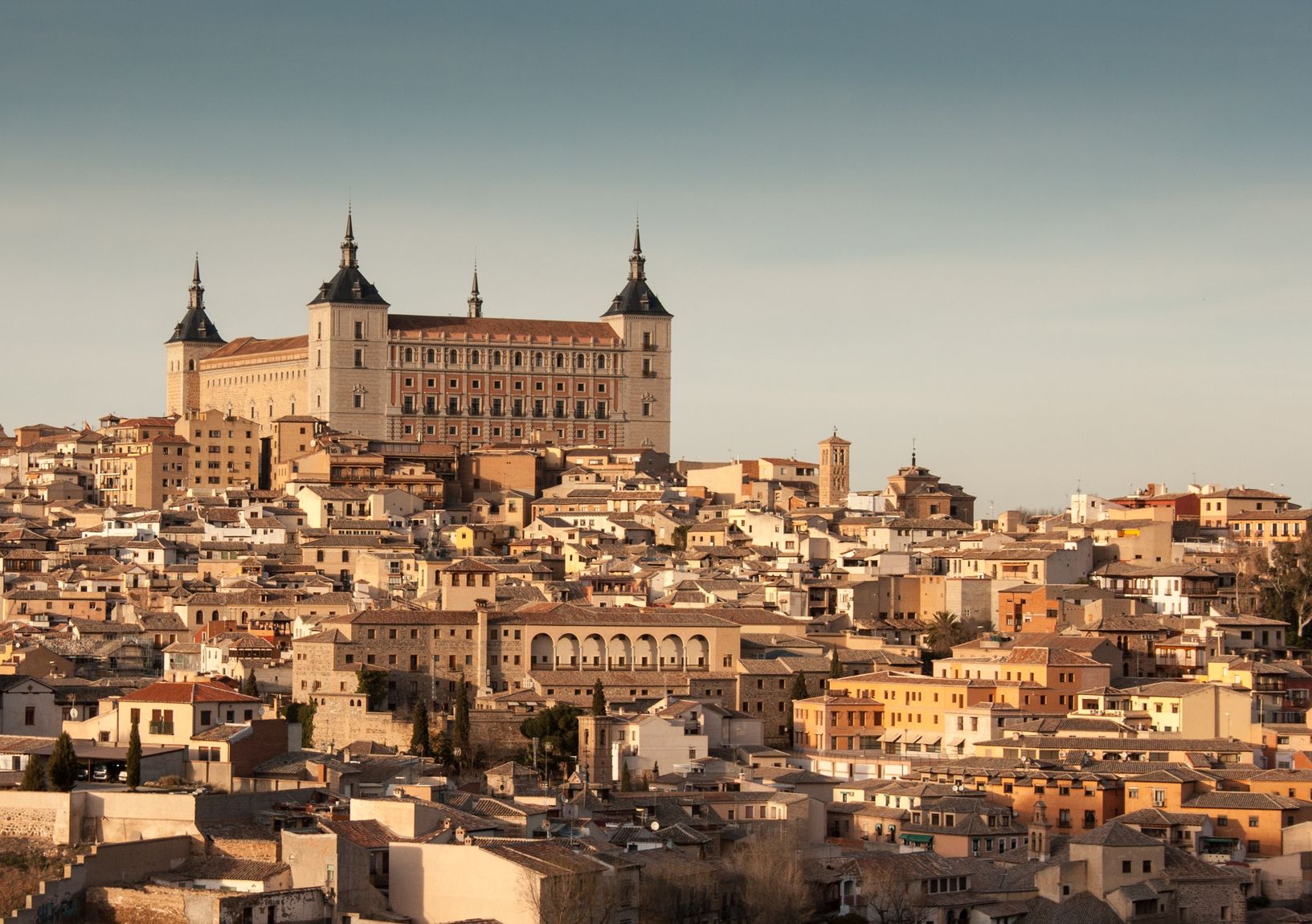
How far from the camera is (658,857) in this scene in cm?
3628

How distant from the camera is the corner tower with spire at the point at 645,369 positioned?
98.6 m

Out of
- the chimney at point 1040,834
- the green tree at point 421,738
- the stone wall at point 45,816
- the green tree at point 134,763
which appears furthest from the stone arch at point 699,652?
the stone wall at point 45,816

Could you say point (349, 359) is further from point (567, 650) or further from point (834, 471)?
point (567, 650)

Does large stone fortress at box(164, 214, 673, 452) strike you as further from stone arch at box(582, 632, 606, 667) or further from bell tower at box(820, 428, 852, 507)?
stone arch at box(582, 632, 606, 667)

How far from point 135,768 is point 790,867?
8.95 metres

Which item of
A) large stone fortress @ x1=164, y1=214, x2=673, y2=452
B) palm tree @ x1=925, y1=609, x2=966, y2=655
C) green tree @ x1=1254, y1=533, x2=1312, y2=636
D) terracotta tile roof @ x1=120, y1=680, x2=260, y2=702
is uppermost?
large stone fortress @ x1=164, y1=214, x2=673, y2=452

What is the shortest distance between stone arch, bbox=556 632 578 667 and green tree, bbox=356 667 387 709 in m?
3.83

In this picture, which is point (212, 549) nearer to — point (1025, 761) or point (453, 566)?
point (453, 566)

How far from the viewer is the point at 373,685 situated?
53.4 metres

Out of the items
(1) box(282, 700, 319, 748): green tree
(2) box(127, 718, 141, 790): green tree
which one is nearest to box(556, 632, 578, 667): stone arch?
(1) box(282, 700, 319, 748): green tree

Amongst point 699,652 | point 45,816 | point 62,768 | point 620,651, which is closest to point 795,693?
point 699,652

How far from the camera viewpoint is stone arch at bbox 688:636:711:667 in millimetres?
56344

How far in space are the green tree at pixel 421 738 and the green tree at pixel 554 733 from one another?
1905mm

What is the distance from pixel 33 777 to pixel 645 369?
206ft
